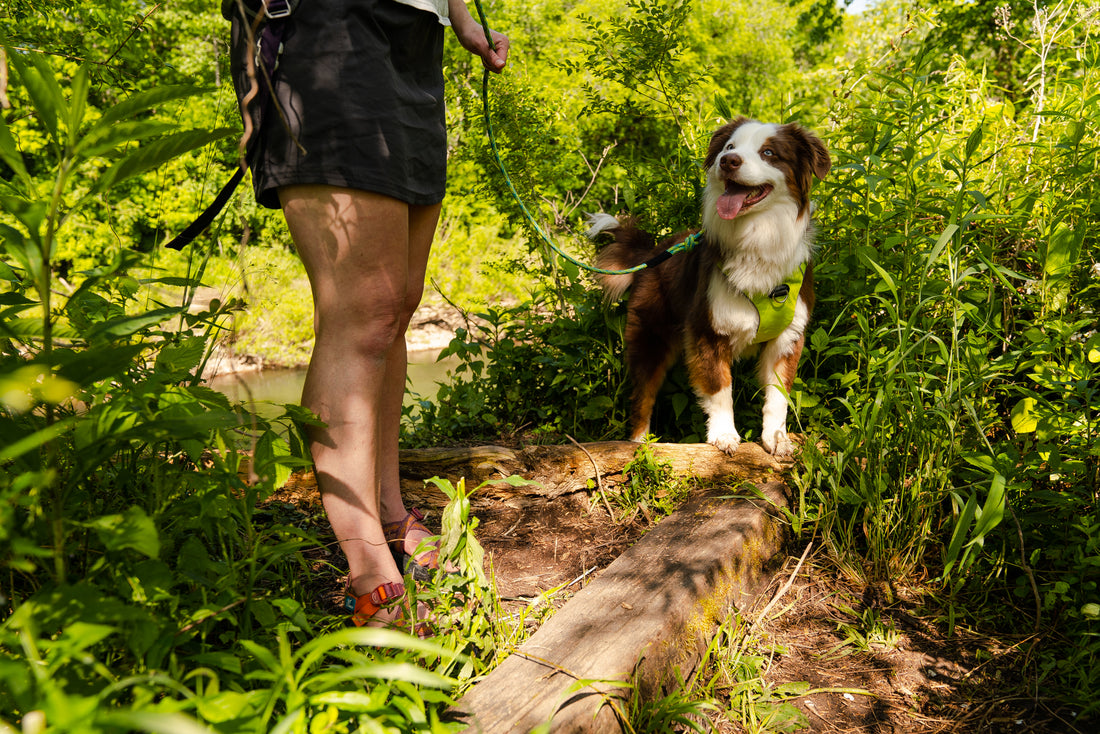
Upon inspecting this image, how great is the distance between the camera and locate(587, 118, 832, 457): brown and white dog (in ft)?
9.35

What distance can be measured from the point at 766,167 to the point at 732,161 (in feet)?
0.53

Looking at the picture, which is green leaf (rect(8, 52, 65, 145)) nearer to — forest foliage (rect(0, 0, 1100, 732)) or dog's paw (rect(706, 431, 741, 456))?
forest foliage (rect(0, 0, 1100, 732))

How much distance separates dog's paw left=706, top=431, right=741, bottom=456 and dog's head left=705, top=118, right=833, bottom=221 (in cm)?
93

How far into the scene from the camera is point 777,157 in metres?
2.89

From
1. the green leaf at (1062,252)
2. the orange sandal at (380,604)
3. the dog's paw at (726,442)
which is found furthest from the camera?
the dog's paw at (726,442)

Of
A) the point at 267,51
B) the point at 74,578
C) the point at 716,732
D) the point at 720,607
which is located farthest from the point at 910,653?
the point at 267,51

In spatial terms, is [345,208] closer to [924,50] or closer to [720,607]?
[720,607]

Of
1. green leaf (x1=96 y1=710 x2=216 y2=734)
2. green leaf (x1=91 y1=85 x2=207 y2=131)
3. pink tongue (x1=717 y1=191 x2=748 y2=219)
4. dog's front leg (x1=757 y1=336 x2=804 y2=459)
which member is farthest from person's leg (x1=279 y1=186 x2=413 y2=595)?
dog's front leg (x1=757 y1=336 x2=804 y2=459)

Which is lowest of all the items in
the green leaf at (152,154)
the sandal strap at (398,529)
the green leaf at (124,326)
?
the sandal strap at (398,529)

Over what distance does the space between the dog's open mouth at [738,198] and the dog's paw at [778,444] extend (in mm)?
942

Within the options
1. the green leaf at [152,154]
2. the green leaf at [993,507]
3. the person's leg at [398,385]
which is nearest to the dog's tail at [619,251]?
the person's leg at [398,385]

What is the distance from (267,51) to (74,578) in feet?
3.75

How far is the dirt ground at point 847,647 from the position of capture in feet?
5.19

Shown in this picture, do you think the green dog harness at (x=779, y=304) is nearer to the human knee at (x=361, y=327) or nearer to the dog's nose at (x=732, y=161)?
the dog's nose at (x=732, y=161)
